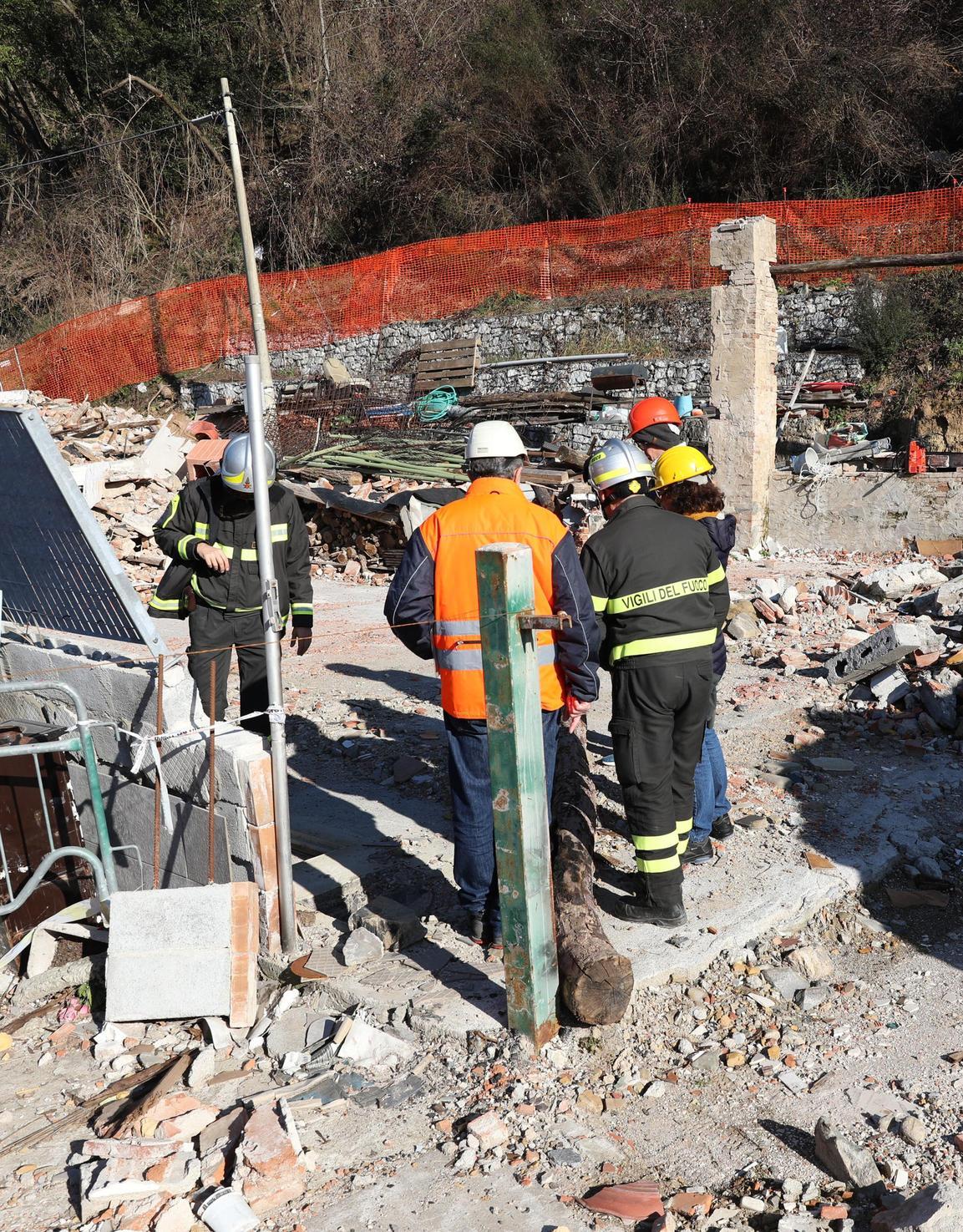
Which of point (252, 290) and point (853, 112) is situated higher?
point (853, 112)

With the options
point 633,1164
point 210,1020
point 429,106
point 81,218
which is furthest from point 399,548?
point 81,218

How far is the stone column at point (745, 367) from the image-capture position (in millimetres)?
11469

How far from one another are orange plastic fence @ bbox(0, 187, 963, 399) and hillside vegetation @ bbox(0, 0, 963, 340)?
4.15 m

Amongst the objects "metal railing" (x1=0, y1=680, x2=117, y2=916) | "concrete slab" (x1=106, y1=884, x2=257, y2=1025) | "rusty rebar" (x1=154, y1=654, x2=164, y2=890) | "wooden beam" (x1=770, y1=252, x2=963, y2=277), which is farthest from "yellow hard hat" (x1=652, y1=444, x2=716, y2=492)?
"wooden beam" (x1=770, y1=252, x2=963, y2=277)

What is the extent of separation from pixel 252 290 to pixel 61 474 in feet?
51.5

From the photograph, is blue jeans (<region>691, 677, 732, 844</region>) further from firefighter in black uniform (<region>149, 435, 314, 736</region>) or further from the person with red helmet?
firefighter in black uniform (<region>149, 435, 314, 736</region>)

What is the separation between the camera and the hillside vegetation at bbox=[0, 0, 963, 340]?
20.9 meters

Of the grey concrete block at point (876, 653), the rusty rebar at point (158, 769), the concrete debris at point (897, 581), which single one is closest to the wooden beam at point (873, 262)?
the concrete debris at point (897, 581)

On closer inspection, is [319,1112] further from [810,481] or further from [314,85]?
[314,85]

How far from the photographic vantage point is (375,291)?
70.0ft

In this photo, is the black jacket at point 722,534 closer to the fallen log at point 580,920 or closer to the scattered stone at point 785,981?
the fallen log at point 580,920

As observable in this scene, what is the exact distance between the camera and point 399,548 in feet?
40.3

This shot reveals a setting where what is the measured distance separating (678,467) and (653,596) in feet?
3.45

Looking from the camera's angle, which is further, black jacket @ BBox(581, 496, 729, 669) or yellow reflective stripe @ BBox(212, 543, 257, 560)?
yellow reflective stripe @ BBox(212, 543, 257, 560)
